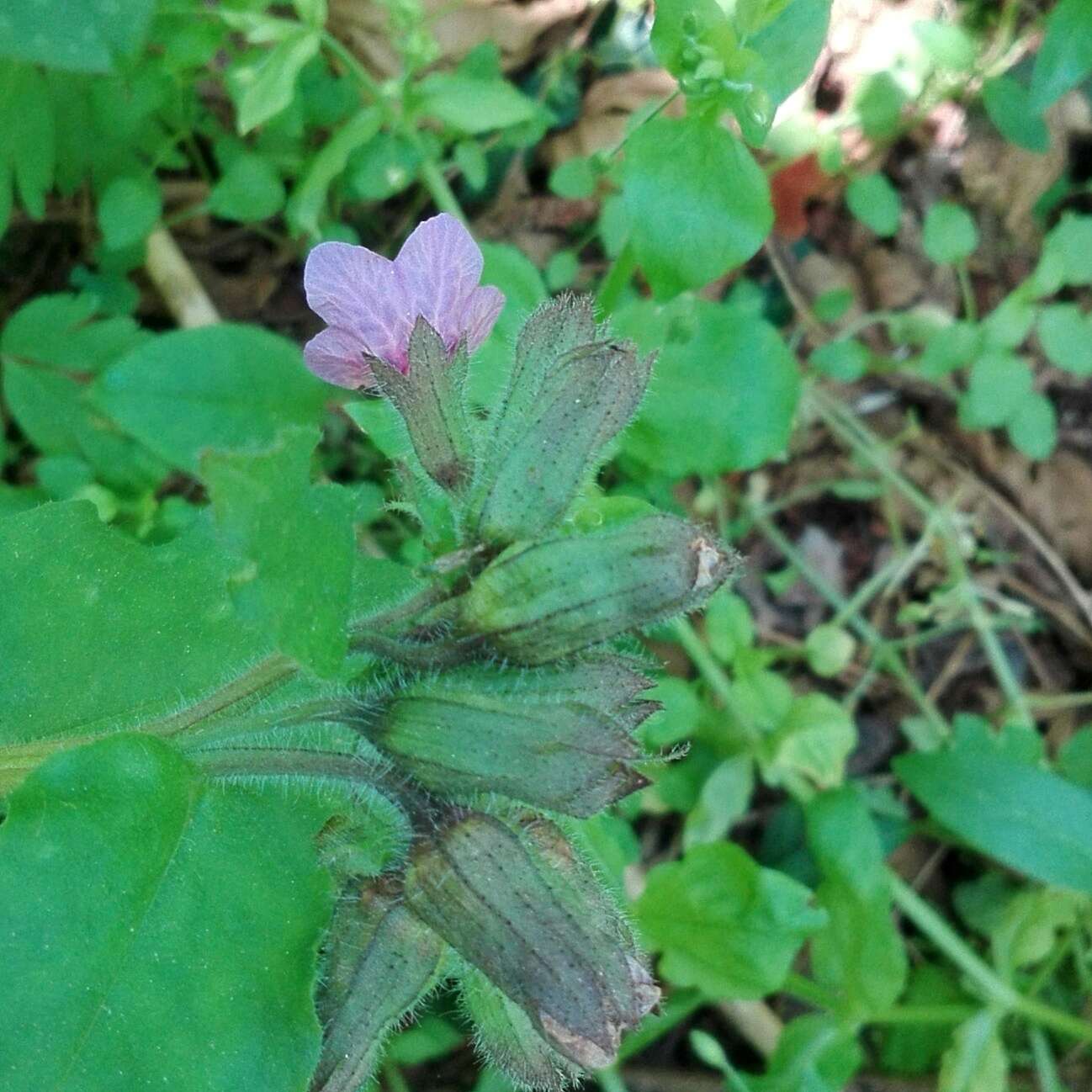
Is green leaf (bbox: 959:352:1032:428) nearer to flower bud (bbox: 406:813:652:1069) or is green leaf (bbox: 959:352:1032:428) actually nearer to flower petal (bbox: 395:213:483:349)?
flower petal (bbox: 395:213:483:349)

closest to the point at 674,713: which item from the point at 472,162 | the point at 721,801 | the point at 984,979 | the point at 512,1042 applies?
the point at 721,801

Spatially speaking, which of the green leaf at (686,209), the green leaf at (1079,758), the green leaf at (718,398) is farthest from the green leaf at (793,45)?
the green leaf at (1079,758)

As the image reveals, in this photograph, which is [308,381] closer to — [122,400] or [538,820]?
[122,400]

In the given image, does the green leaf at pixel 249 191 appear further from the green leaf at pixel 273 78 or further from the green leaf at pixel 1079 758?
the green leaf at pixel 1079 758

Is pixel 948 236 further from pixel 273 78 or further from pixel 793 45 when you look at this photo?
pixel 273 78

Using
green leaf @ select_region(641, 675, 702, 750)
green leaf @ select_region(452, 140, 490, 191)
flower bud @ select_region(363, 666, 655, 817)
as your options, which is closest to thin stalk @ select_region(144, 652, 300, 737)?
flower bud @ select_region(363, 666, 655, 817)
